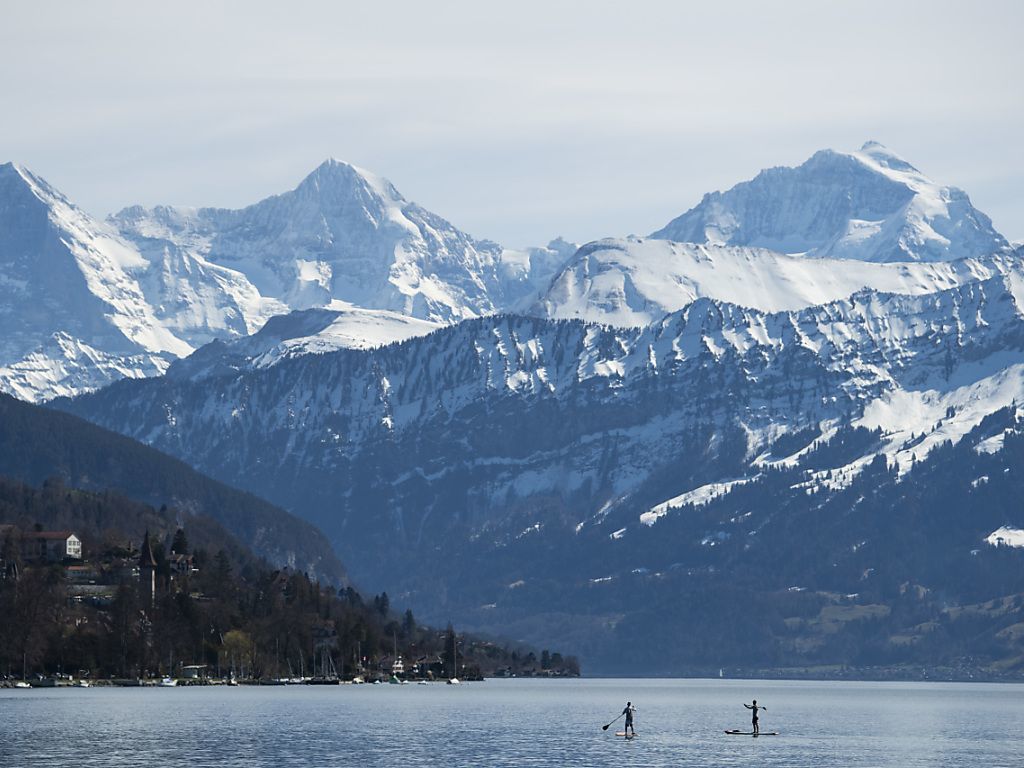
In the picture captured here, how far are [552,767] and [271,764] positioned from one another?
2424 cm

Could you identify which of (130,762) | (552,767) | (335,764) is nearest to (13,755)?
(130,762)

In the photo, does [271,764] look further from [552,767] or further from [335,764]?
[552,767]

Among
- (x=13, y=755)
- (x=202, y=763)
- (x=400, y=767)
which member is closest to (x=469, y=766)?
(x=400, y=767)

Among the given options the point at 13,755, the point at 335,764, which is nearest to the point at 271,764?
the point at 335,764

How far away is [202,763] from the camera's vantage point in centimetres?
19600

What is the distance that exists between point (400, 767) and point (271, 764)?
1107 centimetres

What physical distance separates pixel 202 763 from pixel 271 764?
588 centimetres

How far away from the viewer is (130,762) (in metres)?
196

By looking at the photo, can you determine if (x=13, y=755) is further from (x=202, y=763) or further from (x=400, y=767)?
(x=400, y=767)

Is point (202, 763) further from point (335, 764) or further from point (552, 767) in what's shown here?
point (552, 767)

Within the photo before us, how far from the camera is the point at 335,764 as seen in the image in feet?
652

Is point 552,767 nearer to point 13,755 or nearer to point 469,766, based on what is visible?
point 469,766

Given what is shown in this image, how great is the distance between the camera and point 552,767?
199 m

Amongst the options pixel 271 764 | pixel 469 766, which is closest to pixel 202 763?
pixel 271 764
